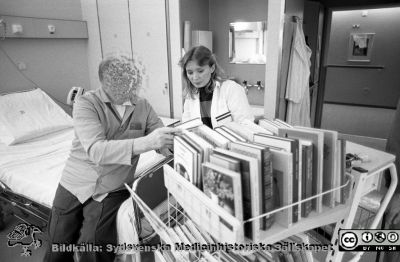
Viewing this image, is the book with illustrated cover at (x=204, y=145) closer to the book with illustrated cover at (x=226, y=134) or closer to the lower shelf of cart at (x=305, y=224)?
the book with illustrated cover at (x=226, y=134)

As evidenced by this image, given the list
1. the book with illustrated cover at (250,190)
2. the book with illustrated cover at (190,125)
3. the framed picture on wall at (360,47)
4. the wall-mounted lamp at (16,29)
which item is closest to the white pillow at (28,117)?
the wall-mounted lamp at (16,29)

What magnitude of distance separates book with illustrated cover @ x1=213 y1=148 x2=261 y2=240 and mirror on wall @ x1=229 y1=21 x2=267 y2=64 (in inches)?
123

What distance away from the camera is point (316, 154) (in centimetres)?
96

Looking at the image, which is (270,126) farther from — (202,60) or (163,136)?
(202,60)

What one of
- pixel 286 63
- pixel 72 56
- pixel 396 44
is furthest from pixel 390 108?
pixel 72 56

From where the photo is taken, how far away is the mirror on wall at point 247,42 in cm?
→ 365

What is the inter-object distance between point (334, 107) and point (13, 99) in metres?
6.66

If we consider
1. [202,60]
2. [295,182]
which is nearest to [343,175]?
[295,182]

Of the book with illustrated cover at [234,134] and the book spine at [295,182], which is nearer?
the book spine at [295,182]

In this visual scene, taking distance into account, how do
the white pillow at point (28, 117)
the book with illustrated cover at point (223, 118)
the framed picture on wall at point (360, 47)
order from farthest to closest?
the framed picture on wall at point (360, 47) < the white pillow at point (28, 117) < the book with illustrated cover at point (223, 118)

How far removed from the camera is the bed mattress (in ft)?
6.88

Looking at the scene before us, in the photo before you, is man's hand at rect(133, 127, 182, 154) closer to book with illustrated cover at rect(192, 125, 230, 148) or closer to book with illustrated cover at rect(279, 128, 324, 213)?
Result: book with illustrated cover at rect(192, 125, 230, 148)

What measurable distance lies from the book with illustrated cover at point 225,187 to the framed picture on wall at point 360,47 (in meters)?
7.43

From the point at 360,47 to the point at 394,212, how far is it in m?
6.81
